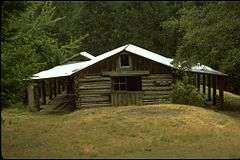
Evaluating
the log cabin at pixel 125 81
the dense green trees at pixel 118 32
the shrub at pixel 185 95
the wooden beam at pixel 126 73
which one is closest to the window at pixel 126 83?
the log cabin at pixel 125 81

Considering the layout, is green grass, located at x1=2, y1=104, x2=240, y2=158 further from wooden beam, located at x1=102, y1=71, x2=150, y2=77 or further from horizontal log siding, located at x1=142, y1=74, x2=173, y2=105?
horizontal log siding, located at x1=142, y1=74, x2=173, y2=105

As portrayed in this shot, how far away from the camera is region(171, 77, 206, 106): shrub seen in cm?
3825

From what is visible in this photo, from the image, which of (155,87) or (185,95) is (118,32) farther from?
(185,95)

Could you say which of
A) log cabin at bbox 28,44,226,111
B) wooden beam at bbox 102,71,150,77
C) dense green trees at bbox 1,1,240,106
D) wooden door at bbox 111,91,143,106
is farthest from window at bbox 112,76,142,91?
dense green trees at bbox 1,1,240,106

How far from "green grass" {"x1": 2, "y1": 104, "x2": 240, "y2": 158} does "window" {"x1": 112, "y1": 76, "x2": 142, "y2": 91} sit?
6.07 metres

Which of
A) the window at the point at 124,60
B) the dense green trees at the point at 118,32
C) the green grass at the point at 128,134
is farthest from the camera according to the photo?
the window at the point at 124,60

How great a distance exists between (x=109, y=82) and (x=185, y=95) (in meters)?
5.97

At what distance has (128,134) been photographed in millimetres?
27797

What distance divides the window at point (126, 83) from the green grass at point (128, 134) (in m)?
6.07

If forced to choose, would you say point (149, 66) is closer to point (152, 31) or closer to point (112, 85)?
point (112, 85)

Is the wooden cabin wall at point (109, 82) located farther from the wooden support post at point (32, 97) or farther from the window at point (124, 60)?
the wooden support post at point (32, 97)

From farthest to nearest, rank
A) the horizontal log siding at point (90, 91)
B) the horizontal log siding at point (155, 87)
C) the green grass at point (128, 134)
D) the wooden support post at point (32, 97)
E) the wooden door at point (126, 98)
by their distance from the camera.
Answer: the wooden support post at point (32, 97), the horizontal log siding at point (155, 87), the horizontal log siding at point (90, 91), the wooden door at point (126, 98), the green grass at point (128, 134)

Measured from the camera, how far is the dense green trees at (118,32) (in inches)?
1017

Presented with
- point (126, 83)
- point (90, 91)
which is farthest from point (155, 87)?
point (90, 91)
